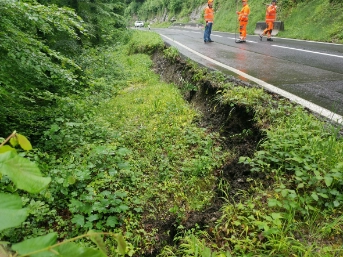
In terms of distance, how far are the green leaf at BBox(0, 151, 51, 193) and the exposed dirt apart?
205cm

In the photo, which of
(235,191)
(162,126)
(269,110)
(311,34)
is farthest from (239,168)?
(311,34)

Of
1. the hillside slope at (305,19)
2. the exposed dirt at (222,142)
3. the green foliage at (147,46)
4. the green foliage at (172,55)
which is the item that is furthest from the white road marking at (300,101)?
the hillside slope at (305,19)

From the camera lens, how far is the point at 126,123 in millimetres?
4543

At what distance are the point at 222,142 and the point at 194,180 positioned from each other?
32.5 inches

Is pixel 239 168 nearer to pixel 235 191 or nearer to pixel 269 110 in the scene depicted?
pixel 235 191

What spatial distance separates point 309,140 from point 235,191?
0.89 metres

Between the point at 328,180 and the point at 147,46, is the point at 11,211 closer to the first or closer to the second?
the point at 328,180

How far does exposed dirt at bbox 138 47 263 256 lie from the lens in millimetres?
2590

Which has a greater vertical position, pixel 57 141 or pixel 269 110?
pixel 269 110

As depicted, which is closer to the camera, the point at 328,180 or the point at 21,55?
the point at 328,180

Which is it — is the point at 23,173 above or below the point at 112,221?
above

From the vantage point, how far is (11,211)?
49 cm

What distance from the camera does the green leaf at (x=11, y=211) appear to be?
46cm

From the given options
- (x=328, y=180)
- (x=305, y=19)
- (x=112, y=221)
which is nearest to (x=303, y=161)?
(x=328, y=180)
